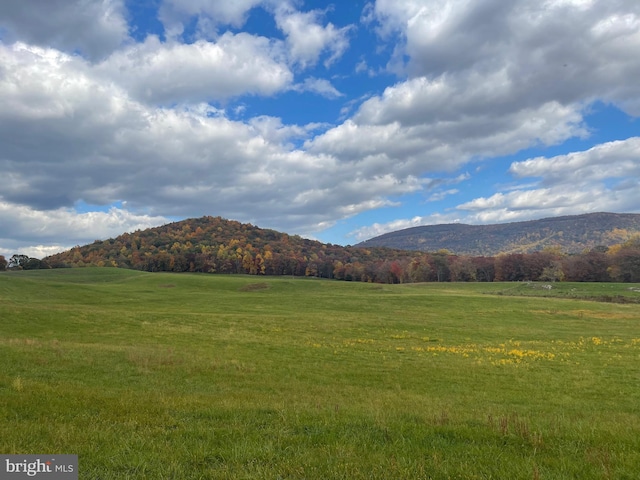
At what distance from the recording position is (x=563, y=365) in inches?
875

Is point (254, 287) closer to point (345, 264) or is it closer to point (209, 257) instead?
point (209, 257)

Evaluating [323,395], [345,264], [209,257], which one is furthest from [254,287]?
[345,264]

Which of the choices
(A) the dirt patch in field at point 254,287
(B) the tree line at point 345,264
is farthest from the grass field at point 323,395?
(B) the tree line at point 345,264

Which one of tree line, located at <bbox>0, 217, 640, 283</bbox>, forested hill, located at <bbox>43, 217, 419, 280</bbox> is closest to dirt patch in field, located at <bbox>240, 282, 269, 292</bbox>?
tree line, located at <bbox>0, 217, 640, 283</bbox>

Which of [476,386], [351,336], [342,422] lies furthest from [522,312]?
[342,422]

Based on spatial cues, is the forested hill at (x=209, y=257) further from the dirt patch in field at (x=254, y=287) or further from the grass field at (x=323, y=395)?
the grass field at (x=323, y=395)

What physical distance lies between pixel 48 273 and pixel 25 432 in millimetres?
109713

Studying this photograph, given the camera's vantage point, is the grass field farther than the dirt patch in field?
No

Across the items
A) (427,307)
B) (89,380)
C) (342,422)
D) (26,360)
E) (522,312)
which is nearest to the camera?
(342,422)

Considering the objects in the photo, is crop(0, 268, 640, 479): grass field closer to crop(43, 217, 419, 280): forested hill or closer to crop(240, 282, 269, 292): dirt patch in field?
crop(240, 282, 269, 292): dirt patch in field

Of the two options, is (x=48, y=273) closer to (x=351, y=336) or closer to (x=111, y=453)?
(x=351, y=336)

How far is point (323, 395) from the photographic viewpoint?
14398mm

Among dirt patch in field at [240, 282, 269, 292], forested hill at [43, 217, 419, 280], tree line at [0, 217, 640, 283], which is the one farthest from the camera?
forested hill at [43, 217, 419, 280]

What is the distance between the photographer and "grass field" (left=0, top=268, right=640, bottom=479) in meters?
6.27
